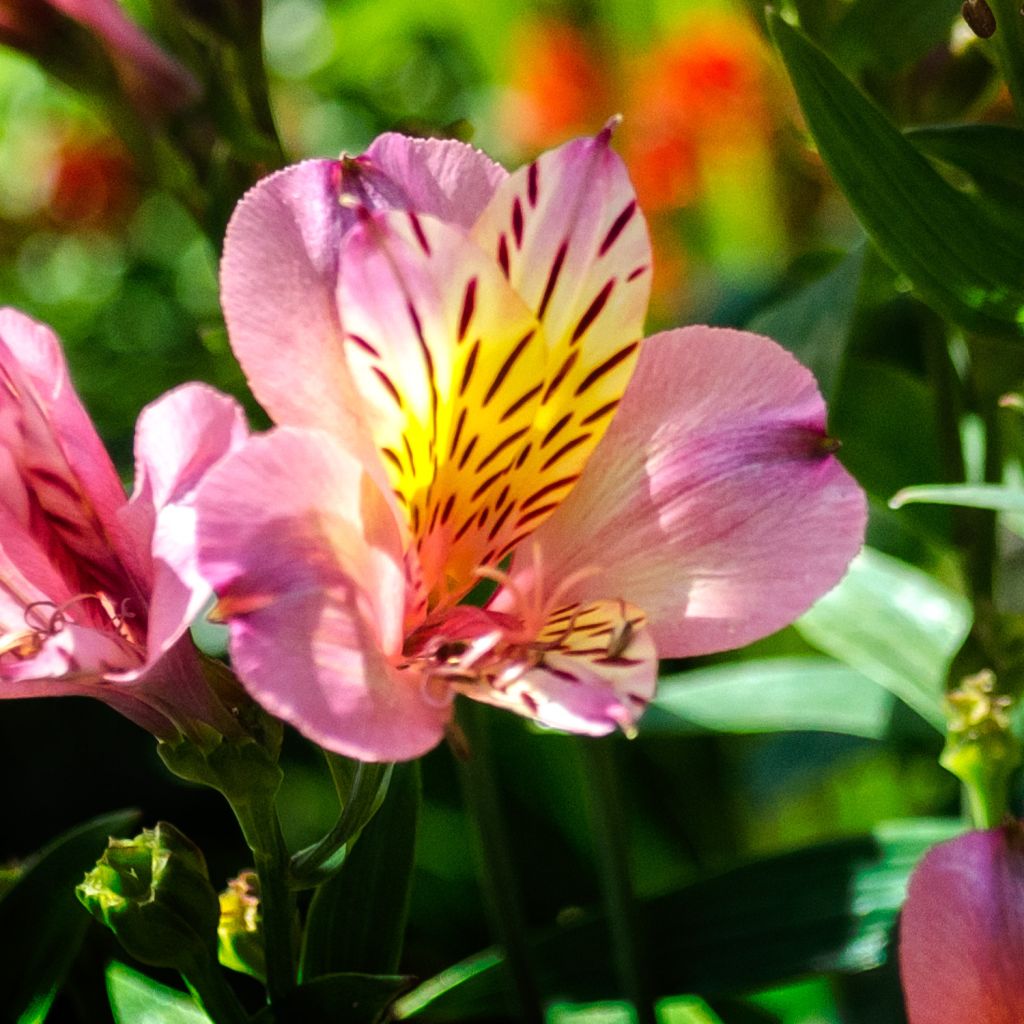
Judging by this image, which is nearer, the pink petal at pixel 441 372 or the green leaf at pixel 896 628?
the pink petal at pixel 441 372

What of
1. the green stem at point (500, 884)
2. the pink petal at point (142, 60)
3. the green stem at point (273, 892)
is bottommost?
the green stem at point (500, 884)

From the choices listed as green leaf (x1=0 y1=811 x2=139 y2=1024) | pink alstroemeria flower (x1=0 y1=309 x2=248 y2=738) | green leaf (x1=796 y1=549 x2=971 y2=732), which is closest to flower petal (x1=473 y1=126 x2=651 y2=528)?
pink alstroemeria flower (x1=0 y1=309 x2=248 y2=738)

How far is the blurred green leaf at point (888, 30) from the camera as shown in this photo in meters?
0.59

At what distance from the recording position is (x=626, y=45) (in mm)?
2090

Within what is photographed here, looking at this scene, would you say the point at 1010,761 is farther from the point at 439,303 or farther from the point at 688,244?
the point at 688,244

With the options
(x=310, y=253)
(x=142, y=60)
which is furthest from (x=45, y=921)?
(x=142, y=60)

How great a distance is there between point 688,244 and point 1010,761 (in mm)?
1430

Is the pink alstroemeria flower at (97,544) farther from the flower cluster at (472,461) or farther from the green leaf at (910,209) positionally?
the green leaf at (910,209)

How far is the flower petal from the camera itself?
1.33 ft

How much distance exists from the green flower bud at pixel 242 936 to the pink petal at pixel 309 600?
15 centimetres

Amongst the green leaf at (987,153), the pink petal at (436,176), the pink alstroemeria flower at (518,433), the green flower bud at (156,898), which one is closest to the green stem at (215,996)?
the green flower bud at (156,898)

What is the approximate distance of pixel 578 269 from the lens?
42 centimetres

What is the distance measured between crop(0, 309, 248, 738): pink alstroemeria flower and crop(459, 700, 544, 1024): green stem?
176 mm

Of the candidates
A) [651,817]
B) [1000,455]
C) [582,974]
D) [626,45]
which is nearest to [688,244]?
[626,45]
